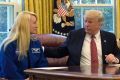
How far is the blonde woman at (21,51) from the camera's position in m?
2.92

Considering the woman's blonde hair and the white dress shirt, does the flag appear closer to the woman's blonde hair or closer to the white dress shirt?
the white dress shirt

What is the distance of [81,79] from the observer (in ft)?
6.55

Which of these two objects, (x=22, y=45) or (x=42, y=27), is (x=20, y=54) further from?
(x=42, y=27)

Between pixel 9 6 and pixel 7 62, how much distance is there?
5.80 feet

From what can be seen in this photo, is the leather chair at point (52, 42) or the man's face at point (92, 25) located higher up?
the man's face at point (92, 25)

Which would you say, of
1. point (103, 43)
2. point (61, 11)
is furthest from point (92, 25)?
point (61, 11)

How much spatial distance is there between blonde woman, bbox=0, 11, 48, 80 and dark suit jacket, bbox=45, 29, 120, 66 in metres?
0.36

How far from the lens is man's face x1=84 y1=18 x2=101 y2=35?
131 inches

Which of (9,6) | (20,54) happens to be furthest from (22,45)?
(9,6)

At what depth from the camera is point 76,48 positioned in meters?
3.32

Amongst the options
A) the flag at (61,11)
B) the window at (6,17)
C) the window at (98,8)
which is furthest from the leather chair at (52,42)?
the window at (98,8)

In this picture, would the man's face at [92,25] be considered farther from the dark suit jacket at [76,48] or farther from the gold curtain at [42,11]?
the gold curtain at [42,11]

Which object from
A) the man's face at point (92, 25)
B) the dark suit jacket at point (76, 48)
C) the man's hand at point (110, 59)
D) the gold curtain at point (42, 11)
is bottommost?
the man's hand at point (110, 59)

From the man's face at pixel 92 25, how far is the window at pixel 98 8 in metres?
1.52
